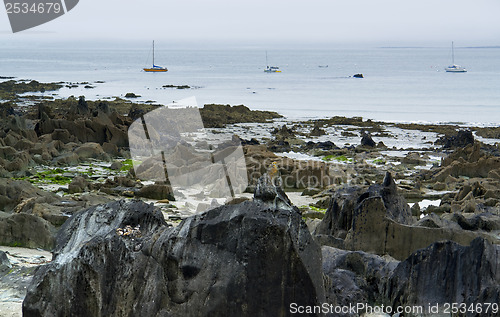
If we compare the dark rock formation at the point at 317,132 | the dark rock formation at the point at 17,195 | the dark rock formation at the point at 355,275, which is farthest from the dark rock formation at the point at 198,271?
the dark rock formation at the point at 317,132

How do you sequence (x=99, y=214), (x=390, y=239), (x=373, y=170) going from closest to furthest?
(x=99, y=214) → (x=390, y=239) → (x=373, y=170)

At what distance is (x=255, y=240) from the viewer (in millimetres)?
7059

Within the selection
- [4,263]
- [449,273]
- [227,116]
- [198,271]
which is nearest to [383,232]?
[449,273]

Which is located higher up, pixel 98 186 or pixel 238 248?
pixel 238 248

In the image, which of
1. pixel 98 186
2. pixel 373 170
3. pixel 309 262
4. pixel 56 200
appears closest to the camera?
pixel 309 262

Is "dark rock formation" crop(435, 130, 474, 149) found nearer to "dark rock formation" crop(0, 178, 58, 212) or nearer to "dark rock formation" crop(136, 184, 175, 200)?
"dark rock formation" crop(136, 184, 175, 200)

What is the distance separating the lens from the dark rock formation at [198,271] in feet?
23.0

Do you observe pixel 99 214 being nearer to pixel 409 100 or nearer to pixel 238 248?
pixel 238 248

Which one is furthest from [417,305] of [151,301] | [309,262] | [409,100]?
[409,100]

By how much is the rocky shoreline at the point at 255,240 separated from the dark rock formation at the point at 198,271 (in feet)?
0.04

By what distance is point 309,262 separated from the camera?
7090mm

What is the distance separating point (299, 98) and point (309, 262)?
216 ft

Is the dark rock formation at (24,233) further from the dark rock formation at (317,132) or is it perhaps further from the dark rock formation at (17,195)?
the dark rock formation at (317,132)

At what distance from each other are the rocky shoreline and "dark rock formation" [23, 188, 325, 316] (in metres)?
0.01
